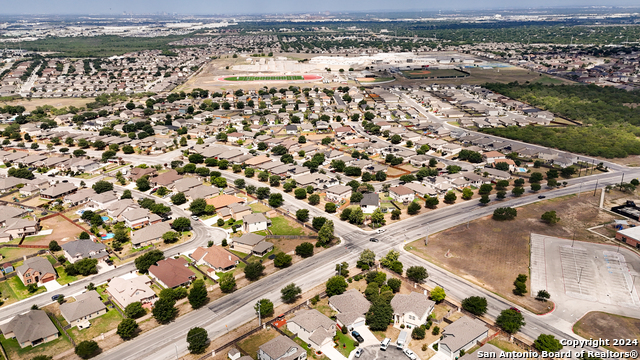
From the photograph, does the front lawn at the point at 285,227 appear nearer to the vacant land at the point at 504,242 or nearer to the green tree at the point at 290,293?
the green tree at the point at 290,293

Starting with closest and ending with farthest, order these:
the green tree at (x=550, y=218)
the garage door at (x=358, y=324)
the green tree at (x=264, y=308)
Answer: the garage door at (x=358, y=324) → the green tree at (x=264, y=308) → the green tree at (x=550, y=218)

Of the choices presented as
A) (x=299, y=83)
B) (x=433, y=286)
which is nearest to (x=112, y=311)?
A: (x=433, y=286)

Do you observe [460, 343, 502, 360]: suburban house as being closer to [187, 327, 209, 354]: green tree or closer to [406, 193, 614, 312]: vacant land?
[406, 193, 614, 312]: vacant land

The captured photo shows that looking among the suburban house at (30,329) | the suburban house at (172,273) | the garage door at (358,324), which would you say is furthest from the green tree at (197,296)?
the garage door at (358,324)

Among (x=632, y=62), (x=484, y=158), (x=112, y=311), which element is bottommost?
(x=112, y=311)

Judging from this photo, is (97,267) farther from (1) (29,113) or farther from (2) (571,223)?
(1) (29,113)
